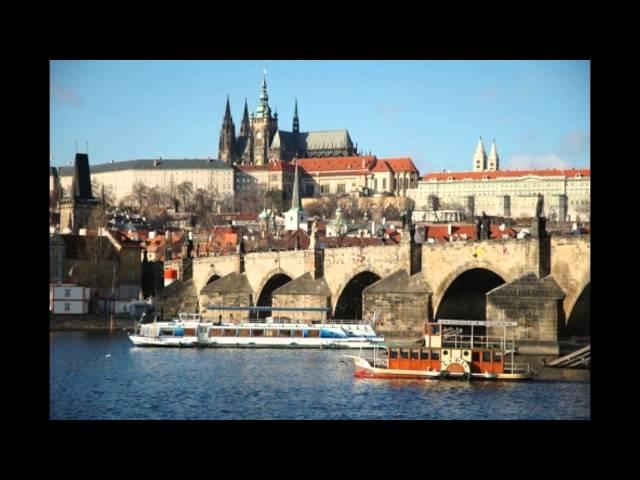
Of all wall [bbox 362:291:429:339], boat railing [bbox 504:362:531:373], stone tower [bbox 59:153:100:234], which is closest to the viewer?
boat railing [bbox 504:362:531:373]

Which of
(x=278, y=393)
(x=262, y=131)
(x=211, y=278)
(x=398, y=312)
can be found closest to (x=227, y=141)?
(x=262, y=131)

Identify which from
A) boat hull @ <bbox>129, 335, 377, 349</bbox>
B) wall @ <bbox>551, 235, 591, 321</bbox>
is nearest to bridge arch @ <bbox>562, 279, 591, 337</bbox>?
wall @ <bbox>551, 235, 591, 321</bbox>

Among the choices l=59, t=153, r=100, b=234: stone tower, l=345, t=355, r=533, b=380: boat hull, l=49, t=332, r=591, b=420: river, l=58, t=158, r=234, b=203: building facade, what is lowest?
l=49, t=332, r=591, b=420: river

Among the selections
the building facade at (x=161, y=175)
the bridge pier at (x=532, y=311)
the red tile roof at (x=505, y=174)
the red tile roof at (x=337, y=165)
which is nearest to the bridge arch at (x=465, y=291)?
the bridge pier at (x=532, y=311)

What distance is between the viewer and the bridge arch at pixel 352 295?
132ft

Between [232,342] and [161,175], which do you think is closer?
[232,342]

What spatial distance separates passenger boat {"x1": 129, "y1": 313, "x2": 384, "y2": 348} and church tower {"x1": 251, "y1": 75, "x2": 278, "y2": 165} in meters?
131

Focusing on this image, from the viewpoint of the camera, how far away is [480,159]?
504 ft

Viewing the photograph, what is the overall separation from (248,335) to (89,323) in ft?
34.7

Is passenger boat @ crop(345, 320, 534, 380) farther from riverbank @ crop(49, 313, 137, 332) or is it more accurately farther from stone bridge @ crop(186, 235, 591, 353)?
riverbank @ crop(49, 313, 137, 332)

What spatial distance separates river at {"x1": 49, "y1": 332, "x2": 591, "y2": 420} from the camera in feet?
66.1

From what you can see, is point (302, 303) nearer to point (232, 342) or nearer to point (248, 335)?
point (248, 335)

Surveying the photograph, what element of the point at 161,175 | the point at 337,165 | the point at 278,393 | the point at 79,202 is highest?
the point at 337,165

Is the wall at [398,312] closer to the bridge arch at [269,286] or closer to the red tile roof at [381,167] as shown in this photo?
the bridge arch at [269,286]
